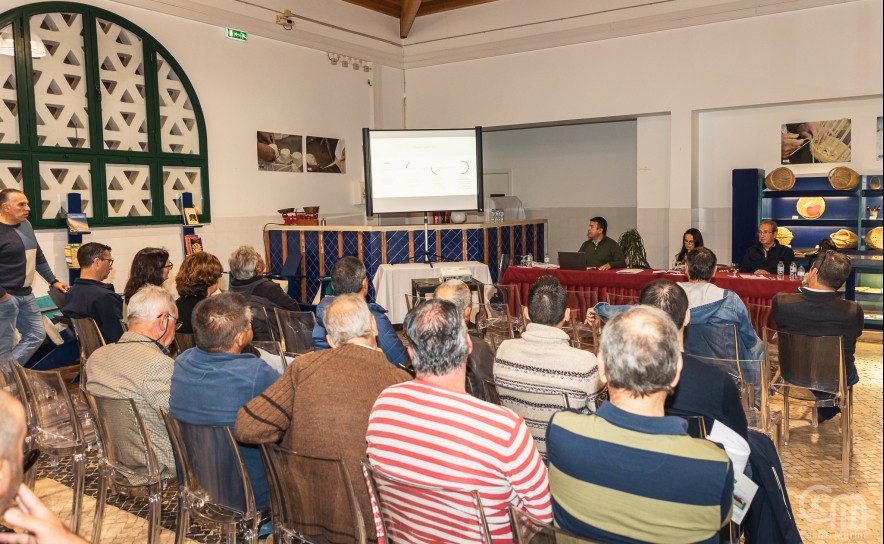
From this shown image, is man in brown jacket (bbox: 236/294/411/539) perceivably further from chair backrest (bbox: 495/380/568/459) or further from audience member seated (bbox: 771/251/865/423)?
audience member seated (bbox: 771/251/865/423)

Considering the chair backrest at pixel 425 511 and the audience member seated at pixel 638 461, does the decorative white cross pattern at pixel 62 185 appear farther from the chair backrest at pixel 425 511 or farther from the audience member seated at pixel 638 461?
the audience member seated at pixel 638 461

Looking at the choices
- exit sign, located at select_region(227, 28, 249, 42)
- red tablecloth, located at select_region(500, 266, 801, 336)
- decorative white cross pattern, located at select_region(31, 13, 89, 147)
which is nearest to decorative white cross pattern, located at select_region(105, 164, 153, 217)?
decorative white cross pattern, located at select_region(31, 13, 89, 147)

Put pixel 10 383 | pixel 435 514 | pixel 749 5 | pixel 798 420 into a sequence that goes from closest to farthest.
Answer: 1. pixel 435 514
2. pixel 10 383
3. pixel 798 420
4. pixel 749 5

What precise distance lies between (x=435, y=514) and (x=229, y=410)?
41.4 inches

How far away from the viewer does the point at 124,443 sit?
2752mm

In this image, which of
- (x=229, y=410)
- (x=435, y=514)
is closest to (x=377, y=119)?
(x=229, y=410)

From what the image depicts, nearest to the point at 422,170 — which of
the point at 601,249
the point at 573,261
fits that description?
the point at 601,249

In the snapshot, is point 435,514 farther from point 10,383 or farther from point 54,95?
point 54,95

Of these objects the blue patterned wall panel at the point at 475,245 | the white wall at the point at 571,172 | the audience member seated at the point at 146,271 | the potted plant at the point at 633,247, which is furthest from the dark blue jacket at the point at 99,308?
the white wall at the point at 571,172

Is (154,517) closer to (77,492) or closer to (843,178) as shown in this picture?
(77,492)

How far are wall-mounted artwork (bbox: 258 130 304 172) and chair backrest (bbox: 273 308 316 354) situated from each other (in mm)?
5069

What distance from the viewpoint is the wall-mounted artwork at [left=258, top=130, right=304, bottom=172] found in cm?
908

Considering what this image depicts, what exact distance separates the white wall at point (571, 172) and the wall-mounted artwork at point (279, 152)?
3.87 m

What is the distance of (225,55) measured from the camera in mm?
8547
